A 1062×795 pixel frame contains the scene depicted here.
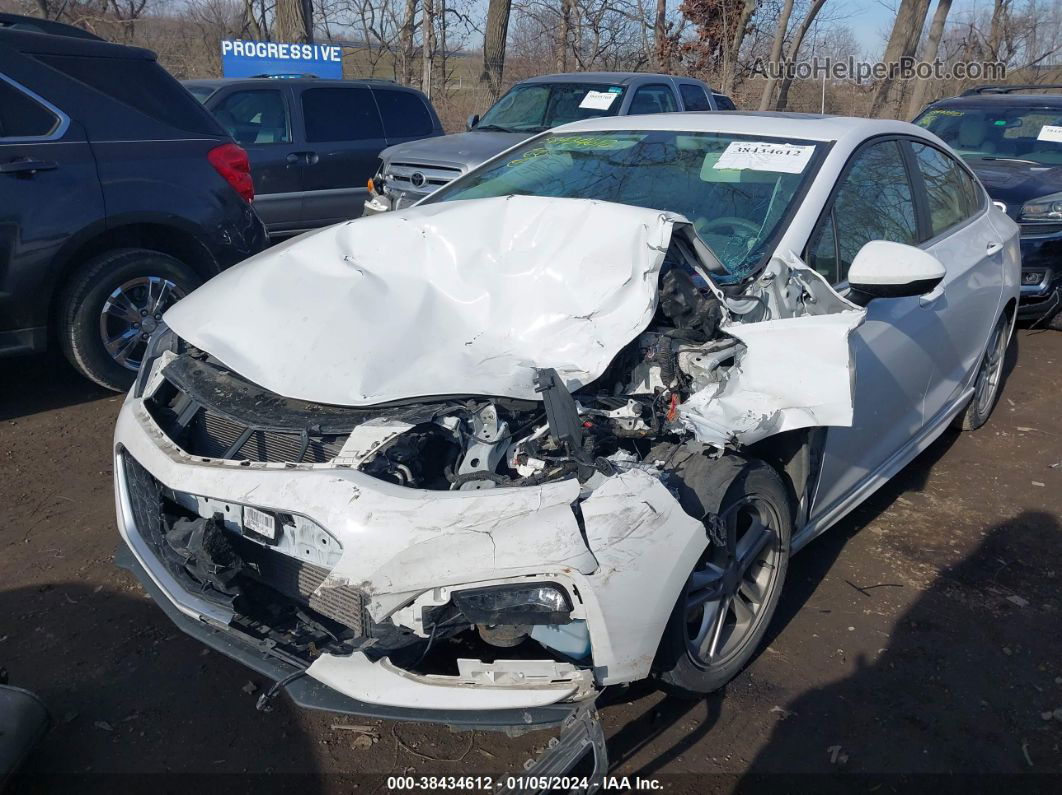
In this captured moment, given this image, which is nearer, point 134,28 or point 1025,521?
point 1025,521

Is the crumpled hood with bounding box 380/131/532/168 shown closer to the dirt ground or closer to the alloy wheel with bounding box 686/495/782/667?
the dirt ground

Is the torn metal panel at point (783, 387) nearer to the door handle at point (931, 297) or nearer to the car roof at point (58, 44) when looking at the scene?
the door handle at point (931, 297)

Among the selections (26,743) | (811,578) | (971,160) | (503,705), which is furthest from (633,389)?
(971,160)

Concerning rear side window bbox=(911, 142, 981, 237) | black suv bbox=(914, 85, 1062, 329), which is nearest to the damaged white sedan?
rear side window bbox=(911, 142, 981, 237)

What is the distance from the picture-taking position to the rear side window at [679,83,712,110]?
34.9ft

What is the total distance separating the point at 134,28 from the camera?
20438 millimetres

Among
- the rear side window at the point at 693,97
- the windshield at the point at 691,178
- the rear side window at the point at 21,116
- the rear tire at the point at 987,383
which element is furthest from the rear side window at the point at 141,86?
the rear side window at the point at 693,97

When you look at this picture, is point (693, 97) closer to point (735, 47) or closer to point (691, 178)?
point (691, 178)

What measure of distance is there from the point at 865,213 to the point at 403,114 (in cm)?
738

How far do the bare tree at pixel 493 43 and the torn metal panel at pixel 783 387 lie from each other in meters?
17.0

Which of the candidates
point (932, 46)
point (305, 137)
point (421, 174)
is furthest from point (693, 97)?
point (932, 46)

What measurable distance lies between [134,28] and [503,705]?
22463 mm

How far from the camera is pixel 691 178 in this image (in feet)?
11.9

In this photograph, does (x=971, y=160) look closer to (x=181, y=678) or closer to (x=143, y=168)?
(x=143, y=168)
